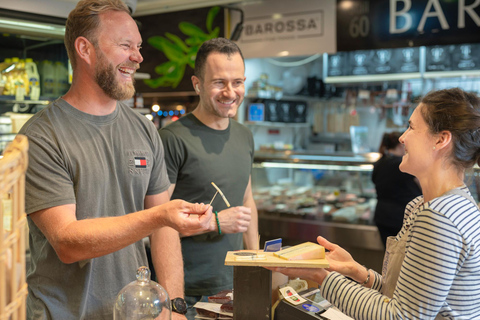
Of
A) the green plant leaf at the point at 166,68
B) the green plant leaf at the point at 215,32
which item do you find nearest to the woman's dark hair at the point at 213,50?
the green plant leaf at the point at 215,32

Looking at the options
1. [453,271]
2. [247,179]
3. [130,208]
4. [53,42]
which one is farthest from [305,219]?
[453,271]

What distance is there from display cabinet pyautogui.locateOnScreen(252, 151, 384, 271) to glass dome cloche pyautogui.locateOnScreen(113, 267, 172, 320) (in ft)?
11.6

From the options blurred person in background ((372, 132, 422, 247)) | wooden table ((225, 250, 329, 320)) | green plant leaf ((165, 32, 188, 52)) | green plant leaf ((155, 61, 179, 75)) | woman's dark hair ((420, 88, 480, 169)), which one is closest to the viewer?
woman's dark hair ((420, 88, 480, 169))

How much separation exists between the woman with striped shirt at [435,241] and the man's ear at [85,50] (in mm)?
1084

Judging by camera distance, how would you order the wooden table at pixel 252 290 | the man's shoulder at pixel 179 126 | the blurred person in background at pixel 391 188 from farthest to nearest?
the blurred person in background at pixel 391 188 < the man's shoulder at pixel 179 126 < the wooden table at pixel 252 290

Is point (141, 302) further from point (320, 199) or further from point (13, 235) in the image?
point (320, 199)

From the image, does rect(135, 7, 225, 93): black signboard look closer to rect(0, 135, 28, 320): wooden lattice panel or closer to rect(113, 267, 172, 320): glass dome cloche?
rect(113, 267, 172, 320): glass dome cloche

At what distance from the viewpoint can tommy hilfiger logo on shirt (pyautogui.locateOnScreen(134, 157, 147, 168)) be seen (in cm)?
197

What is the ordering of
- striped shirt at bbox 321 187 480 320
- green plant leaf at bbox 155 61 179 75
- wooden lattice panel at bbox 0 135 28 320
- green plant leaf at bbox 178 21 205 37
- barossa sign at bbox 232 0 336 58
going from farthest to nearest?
green plant leaf at bbox 155 61 179 75, green plant leaf at bbox 178 21 205 37, barossa sign at bbox 232 0 336 58, striped shirt at bbox 321 187 480 320, wooden lattice panel at bbox 0 135 28 320

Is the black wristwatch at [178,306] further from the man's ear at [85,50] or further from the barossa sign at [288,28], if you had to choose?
the barossa sign at [288,28]

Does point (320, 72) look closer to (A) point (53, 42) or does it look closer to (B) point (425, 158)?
(A) point (53, 42)

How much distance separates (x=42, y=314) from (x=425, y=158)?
145 cm

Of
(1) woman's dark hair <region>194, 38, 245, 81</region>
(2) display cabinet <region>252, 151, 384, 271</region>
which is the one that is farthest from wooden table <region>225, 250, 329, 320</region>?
(2) display cabinet <region>252, 151, 384, 271</region>

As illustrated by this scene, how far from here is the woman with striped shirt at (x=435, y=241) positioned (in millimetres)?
1430
